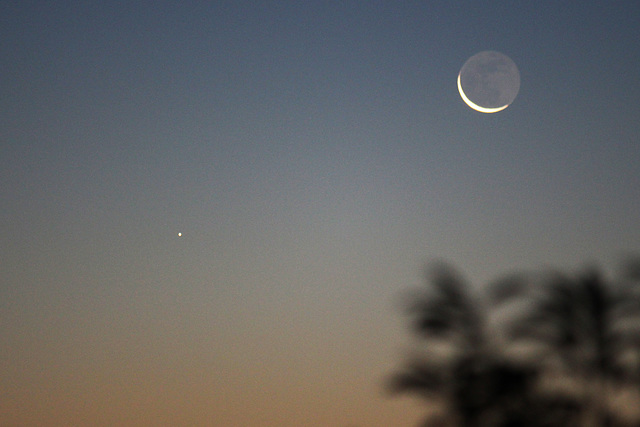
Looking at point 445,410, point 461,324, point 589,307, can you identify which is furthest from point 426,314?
point 589,307

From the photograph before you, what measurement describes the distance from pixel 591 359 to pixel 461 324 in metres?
2.80

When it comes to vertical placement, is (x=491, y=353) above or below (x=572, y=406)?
above

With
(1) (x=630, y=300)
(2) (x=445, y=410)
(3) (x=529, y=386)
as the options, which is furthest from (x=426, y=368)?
(1) (x=630, y=300)

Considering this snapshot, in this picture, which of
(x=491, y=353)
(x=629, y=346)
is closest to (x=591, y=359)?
(x=629, y=346)

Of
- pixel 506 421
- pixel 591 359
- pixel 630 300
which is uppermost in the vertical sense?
pixel 630 300

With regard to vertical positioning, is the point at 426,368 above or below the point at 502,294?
below

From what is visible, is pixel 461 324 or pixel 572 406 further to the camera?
pixel 461 324

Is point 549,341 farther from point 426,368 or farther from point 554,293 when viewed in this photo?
point 426,368

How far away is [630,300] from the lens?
658 inches

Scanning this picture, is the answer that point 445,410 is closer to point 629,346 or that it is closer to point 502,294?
point 502,294

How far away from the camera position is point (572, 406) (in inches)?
639

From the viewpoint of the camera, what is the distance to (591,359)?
16.7 meters

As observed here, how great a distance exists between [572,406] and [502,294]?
2705mm

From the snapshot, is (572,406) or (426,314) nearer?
(572,406)
